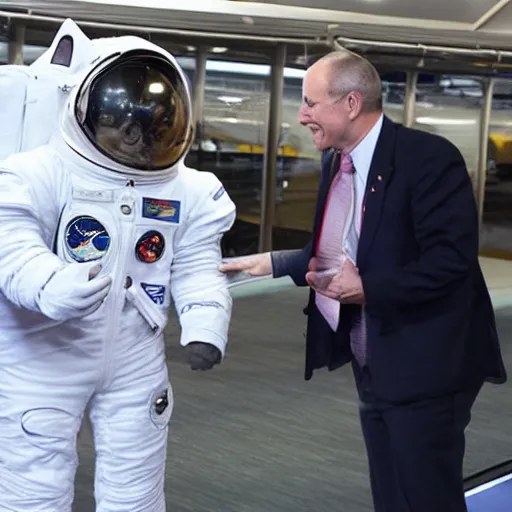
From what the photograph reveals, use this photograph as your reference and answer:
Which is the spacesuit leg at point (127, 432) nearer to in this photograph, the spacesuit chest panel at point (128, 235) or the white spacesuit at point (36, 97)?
the spacesuit chest panel at point (128, 235)

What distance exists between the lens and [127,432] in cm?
180

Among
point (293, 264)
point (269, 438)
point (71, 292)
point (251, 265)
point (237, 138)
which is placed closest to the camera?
point (71, 292)

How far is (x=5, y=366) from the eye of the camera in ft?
5.81

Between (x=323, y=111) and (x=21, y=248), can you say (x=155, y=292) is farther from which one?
(x=323, y=111)

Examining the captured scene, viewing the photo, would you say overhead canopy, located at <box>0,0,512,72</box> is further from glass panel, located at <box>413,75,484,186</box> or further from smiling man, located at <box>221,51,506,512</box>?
smiling man, located at <box>221,51,506,512</box>

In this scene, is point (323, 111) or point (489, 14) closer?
point (323, 111)

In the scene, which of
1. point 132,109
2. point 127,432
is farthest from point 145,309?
point 132,109

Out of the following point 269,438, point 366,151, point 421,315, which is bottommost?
point 269,438

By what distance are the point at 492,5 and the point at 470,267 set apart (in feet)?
17.8

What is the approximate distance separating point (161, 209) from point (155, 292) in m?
0.18

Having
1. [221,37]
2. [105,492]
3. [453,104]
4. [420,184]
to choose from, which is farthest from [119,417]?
[453,104]

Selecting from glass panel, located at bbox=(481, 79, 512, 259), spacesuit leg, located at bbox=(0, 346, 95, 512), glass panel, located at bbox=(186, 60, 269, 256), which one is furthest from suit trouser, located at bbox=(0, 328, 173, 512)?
glass panel, located at bbox=(481, 79, 512, 259)

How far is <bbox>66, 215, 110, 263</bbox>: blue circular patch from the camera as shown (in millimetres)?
1700

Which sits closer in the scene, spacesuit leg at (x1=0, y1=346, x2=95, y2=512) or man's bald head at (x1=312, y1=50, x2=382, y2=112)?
spacesuit leg at (x1=0, y1=346, x2=95, y2=512)
